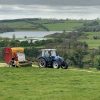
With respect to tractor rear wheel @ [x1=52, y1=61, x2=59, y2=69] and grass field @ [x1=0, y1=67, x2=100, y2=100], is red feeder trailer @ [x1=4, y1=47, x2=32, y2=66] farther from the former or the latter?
grass field @ [x1=0, y1=67, x2=100, y2=100]

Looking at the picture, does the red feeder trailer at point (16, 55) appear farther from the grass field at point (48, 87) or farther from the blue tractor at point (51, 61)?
the grass field at point (48, 87)

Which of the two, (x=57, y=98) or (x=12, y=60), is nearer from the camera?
(x=57, y=98)

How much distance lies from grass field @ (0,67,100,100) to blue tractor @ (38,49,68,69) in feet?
33.0

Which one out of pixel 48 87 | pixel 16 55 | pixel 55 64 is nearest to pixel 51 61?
pixel 55 64

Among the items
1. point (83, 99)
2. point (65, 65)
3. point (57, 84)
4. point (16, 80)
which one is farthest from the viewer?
point (65, 65)

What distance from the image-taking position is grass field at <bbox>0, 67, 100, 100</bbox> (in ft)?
74.8

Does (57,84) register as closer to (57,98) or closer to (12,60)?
(57,98)

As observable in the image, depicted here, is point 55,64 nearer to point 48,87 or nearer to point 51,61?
point 51,61

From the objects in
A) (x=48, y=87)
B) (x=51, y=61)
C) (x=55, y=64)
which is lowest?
(x=48, y=87)

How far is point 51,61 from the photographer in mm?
43719

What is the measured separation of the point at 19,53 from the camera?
45.7 metres

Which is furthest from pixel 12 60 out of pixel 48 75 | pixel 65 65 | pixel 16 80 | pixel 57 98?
pixel 57 98

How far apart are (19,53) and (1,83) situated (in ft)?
59.2

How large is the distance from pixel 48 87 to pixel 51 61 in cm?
1769
